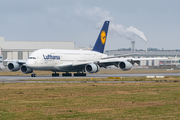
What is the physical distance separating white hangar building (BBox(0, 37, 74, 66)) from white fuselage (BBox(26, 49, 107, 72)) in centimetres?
8423

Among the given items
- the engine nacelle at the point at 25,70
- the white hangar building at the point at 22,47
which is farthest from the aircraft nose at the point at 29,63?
the white hangar building at the point at 22,47

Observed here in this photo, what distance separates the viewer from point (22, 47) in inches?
5856

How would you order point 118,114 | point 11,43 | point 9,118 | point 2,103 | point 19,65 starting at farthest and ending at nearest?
1. point 11,43
2. point 19,65
3. point 2,103
4. point 118,114
5. point 9,118

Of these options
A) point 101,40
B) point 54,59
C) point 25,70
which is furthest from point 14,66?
point 101,40

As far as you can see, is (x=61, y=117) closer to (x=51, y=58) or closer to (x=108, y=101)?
(x=108, y=101)

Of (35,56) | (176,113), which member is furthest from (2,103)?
(35,56)

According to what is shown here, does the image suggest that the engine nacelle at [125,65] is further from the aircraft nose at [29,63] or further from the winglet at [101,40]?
the aircraft nose at [29,63]

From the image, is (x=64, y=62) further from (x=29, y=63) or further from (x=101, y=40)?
(x=101, y=40)

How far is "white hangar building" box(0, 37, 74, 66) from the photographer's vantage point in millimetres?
147750

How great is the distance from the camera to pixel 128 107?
20.6 metres

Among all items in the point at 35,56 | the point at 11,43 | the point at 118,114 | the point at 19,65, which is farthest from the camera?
the point at 11,43

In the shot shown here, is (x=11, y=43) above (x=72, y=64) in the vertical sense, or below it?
above

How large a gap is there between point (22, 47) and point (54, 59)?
3705 inches

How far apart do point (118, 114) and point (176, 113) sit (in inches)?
133
